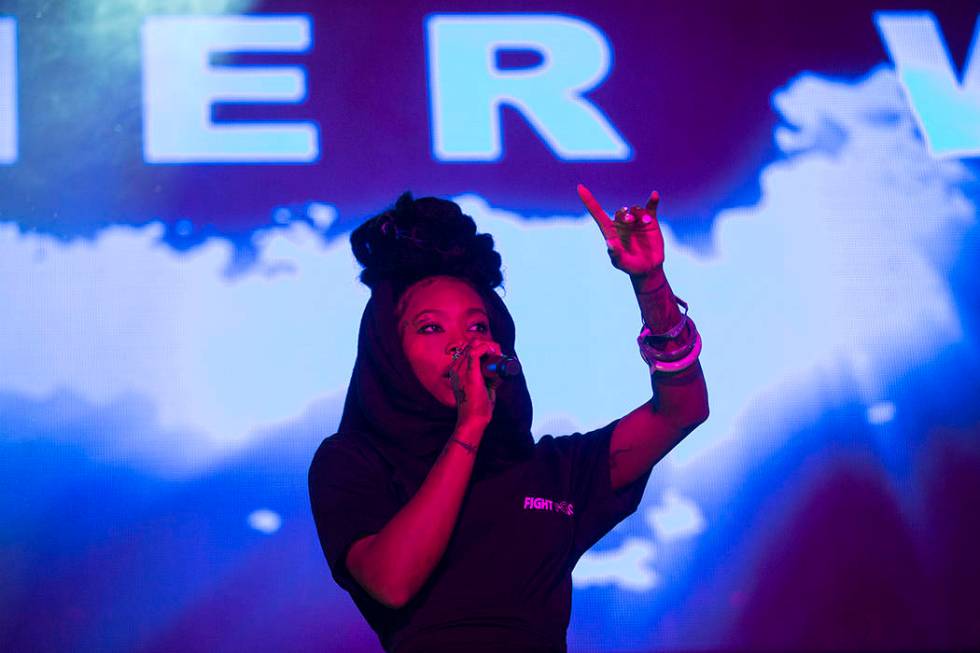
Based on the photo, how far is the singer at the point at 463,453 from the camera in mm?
1542

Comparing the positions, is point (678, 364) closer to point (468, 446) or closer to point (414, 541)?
point (468, 446)

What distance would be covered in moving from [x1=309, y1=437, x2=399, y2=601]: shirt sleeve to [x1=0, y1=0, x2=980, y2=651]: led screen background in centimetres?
140

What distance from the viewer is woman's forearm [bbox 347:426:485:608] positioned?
1.48 metres

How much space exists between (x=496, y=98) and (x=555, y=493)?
1912mm

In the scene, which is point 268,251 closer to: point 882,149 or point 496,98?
point 496,98

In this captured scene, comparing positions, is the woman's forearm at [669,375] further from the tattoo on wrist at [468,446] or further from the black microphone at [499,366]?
the tattoo on wrist at [468,446]

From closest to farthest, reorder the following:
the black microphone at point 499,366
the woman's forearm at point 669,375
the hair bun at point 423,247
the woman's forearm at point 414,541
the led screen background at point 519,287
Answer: the woman's forearm at point 414,541
the black microphone at point 499,366
the woman's forearm at point 669,375
the hair bun at point 423,247
the led screen background at point 519,287

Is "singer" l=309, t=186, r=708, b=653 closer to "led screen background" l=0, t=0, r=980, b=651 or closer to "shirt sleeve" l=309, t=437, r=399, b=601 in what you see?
"shirt sleeve" l=309, t=437, r=399, b=601

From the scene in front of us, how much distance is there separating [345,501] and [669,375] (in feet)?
1.69

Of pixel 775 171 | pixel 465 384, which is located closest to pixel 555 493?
pixel 465 384

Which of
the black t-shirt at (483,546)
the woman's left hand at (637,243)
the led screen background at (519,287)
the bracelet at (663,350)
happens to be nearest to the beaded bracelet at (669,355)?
the bracelet at (663,350)

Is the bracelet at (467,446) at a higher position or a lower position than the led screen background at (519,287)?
lower

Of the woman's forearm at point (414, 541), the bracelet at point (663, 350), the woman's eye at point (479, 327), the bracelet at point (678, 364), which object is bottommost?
the woman's forearm at point (414, 541)

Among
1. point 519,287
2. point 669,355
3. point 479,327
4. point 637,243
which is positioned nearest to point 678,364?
point 669,355
